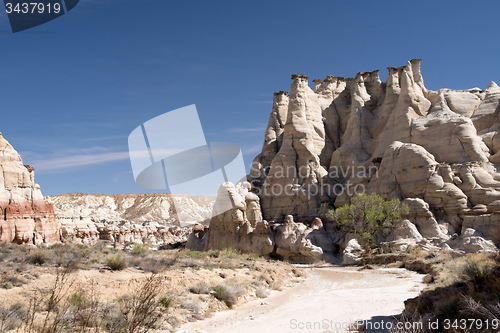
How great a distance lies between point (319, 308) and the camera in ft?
41.6

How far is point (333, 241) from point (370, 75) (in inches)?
1271

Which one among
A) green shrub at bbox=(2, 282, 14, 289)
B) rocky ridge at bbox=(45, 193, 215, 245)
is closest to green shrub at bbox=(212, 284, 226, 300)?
green shrub at bbox=(2, 282, 14, 289)

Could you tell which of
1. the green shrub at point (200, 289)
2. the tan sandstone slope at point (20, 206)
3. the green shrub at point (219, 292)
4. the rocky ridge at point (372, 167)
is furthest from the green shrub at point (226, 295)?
the tan sandstone slope at point (20, 206)

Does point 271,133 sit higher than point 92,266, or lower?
higher

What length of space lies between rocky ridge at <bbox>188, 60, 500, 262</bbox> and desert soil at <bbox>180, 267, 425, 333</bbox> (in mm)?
8811

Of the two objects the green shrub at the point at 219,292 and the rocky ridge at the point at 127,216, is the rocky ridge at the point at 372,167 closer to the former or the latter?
the green shrub at the point at 219,292

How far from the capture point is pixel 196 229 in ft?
163

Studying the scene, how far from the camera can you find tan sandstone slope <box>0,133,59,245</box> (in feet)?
103

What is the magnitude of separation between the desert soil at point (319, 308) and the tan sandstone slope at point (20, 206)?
84.4ft

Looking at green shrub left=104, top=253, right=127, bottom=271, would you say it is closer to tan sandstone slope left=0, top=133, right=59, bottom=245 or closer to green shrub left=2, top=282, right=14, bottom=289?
green shrub left=2, top=282, right=14, bottom=289

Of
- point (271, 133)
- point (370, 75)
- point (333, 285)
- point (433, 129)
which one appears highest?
point (370, 75)

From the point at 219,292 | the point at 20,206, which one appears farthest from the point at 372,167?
the point at 20,206

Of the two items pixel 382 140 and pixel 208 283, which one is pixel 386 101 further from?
pixel 208 283

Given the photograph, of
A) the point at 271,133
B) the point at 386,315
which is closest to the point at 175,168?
the point at 386,315
